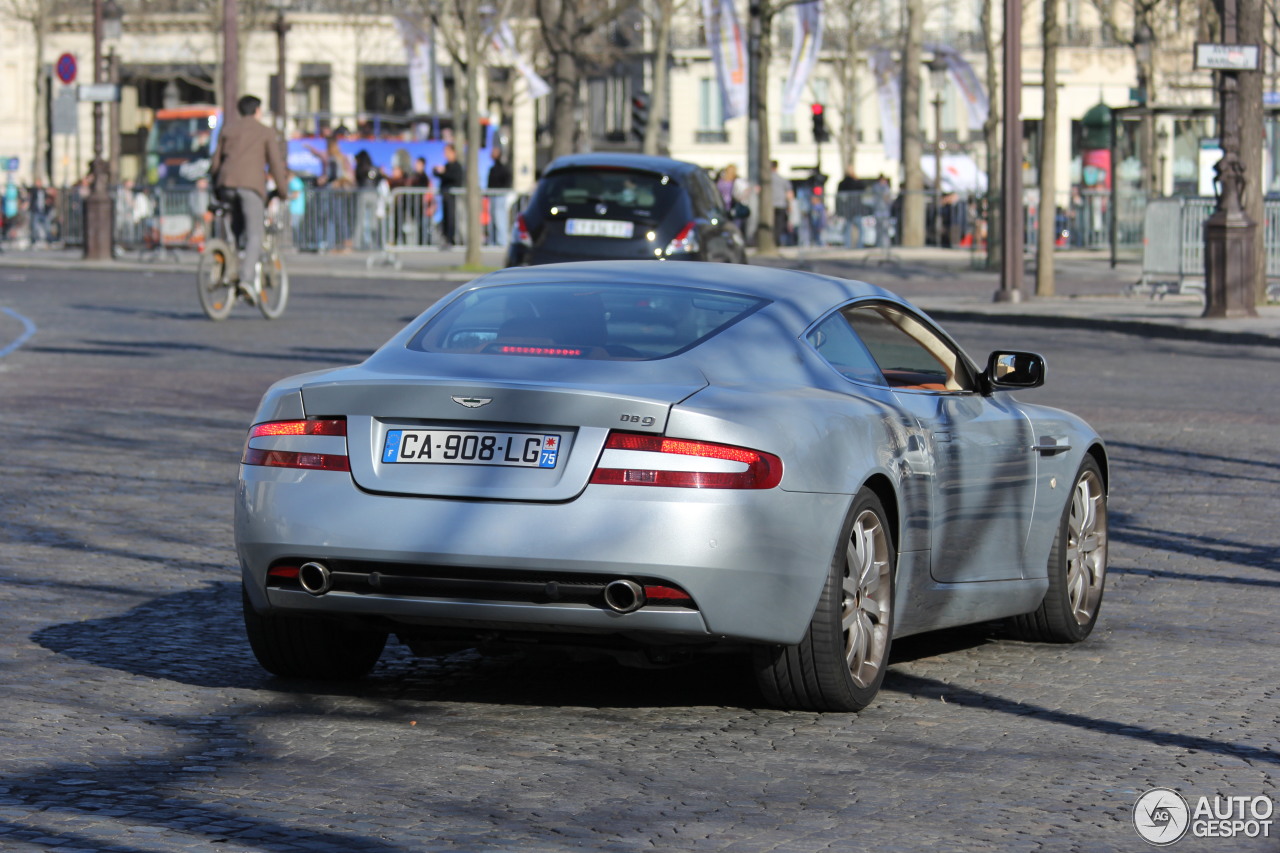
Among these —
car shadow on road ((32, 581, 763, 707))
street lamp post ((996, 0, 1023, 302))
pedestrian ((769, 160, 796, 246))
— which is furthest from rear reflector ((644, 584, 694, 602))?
pedestrian ((769, 160, 796, 246))

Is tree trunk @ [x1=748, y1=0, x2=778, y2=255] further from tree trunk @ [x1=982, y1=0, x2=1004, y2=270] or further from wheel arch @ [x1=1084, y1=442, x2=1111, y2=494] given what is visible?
wheel arch @ [x1=1084, y1=442, x2=1111, y2=494]

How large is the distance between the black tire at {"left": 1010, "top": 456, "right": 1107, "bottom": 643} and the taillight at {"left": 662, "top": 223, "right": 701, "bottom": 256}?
37.4 feet

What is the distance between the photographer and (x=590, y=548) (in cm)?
557

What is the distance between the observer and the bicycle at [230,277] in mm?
22172

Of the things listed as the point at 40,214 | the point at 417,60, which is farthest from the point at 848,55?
the point at 40,214

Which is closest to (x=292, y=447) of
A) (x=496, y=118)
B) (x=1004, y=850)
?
(x=1004, y=850)

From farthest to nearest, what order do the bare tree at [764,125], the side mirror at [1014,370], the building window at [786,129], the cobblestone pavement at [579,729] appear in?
the building window at [786,129] → the bare tree at [764,125] → the side mirror at [1014,370] → the cobblestone pavement at [579,729]

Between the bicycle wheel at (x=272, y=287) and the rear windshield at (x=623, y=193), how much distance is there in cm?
448

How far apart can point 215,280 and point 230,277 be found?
6.8 inches

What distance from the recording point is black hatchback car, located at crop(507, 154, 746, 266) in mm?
19125

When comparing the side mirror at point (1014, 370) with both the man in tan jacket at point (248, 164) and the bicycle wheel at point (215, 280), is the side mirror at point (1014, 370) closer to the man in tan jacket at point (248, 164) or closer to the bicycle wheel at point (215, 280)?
the man in tan jacket at point (248, 164)

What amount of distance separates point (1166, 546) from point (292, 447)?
4.82m

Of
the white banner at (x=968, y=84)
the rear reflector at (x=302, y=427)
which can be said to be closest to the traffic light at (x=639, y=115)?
the white banner at (x=968, y=84)

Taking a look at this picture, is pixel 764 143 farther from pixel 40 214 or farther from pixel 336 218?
pixel 40 214
